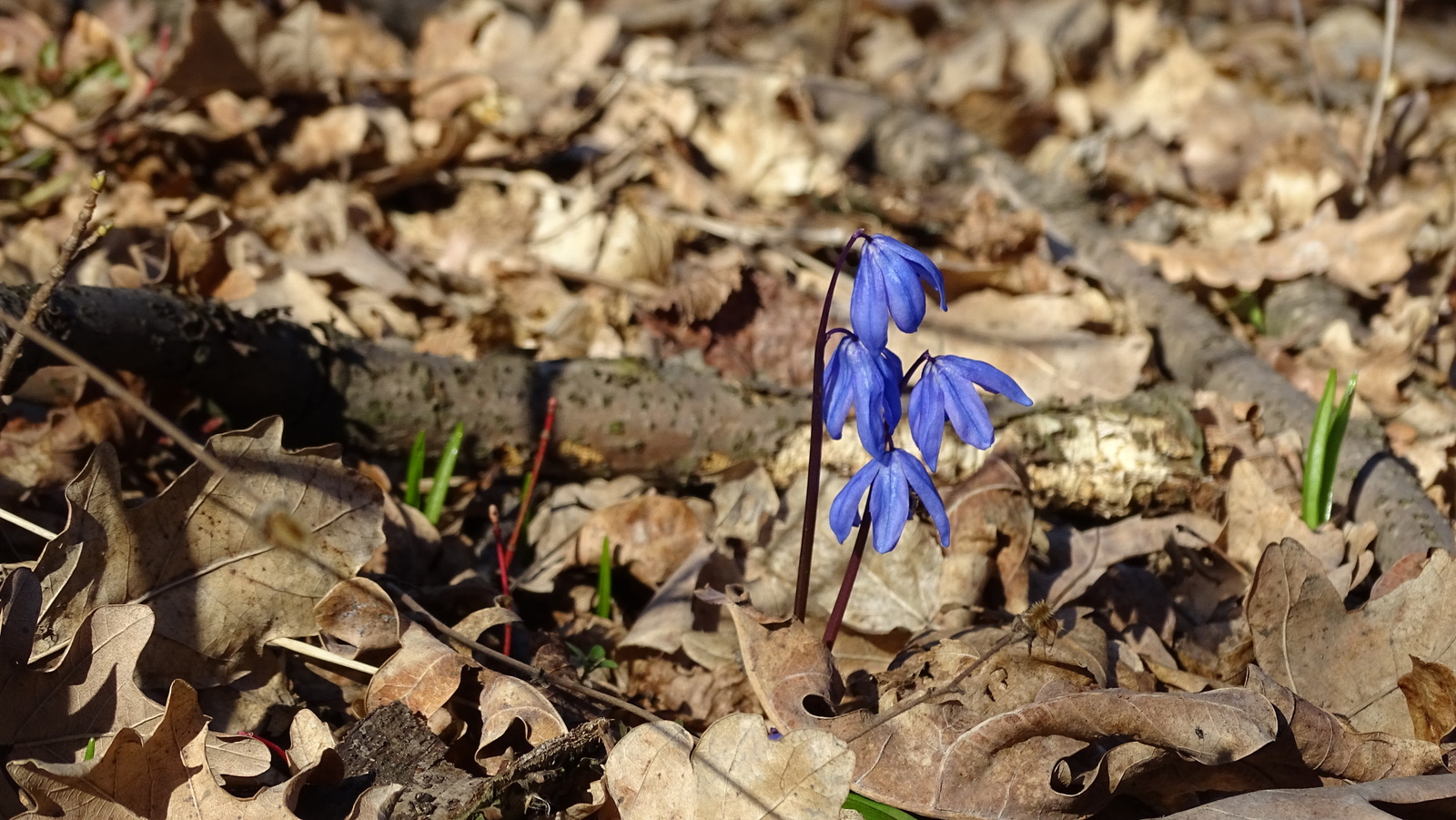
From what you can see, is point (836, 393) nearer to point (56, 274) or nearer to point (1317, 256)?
point (56, 274)

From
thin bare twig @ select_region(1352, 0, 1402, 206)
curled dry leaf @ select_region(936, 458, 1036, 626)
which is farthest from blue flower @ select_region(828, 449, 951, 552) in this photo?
thin bare twig @ select_region(1352, 0, 1402, 206)

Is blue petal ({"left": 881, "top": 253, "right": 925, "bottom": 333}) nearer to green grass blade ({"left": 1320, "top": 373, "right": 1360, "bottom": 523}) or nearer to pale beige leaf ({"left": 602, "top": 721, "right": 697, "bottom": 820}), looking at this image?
pale beige leaf ({"left": 602, "top": 721, "right": 697, "bottom": 820})

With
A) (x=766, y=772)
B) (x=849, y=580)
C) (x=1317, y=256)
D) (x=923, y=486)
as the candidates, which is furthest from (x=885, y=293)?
(x=1317, y=256)

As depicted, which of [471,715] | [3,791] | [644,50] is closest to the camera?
[3,791]

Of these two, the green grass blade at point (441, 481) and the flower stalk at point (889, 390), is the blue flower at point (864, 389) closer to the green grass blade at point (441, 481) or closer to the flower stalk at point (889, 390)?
the flower stalk at point (889, 390)

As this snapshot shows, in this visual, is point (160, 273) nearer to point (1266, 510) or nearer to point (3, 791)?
point (3, 791)

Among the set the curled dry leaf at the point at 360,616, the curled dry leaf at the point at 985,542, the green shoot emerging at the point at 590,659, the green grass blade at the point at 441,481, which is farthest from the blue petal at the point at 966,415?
the green grass blade at the point at 441,481

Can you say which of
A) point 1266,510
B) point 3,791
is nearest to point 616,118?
point 1266,510
